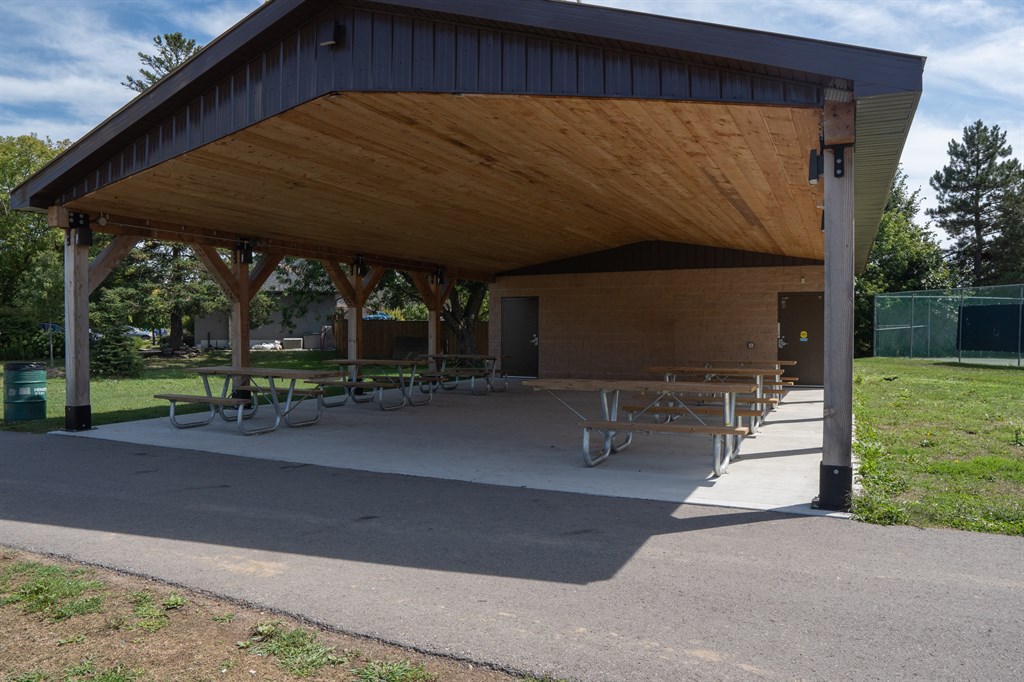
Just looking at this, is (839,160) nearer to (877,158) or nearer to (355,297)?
(877,158)

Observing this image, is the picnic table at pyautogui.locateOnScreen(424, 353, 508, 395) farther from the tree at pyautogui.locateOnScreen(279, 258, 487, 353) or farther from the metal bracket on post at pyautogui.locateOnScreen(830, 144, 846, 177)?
the metal bracket on post at pyautogui.locateOnScreen(830, 144, 846, 177)

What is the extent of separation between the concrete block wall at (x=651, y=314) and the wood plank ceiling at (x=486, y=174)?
2096 millimetres

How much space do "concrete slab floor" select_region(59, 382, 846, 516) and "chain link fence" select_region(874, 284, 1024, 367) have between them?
47.9 ft

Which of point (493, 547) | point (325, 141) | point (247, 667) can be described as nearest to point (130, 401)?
point (325, 141)

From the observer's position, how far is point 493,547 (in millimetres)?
4398

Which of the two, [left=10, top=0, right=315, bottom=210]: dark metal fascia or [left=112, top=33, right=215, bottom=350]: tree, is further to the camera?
[left=112, top=33, right=215, bottom=350]: tree

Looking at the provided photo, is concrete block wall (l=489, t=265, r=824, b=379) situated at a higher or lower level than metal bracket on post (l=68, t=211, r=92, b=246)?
lower

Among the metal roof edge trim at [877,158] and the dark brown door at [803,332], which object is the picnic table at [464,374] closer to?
the dark brown door at [803,332]

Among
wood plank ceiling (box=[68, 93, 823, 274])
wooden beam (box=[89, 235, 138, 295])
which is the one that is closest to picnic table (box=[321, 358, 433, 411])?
wood plank ceiling (box=[68, 93, 823, 274])

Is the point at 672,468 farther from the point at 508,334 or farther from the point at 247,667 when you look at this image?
the point at 508,334

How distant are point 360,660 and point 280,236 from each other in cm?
1029

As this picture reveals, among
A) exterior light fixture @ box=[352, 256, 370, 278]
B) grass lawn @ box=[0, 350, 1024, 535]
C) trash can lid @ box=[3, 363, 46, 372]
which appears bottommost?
grass lawn @ box=[0, 350, 1024, 535]

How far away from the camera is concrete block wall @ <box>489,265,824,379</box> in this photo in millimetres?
15375

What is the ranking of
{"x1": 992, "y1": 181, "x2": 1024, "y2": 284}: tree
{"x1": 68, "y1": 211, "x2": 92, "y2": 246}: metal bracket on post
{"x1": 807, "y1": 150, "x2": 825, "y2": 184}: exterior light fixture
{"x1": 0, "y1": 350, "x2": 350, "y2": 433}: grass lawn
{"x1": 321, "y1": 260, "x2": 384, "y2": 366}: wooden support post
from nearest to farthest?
{"x1": 807, "y1": 150, "x2": 825, "y2": 184}: exterior light fixture → {"x1": 68, "y1": 211, "x2": 92, "y2": 246}: metal bracket on post → {"x1": 0, "y1": 350, "x2": 350, "y2": 433}: grass lawn → {"x1": 321, "y1": 260, "x2": 384, "y2": 366}: wooden support post → {"x1": 992, "y1": 181, "x2": 1024, "y2": 284}: tree
